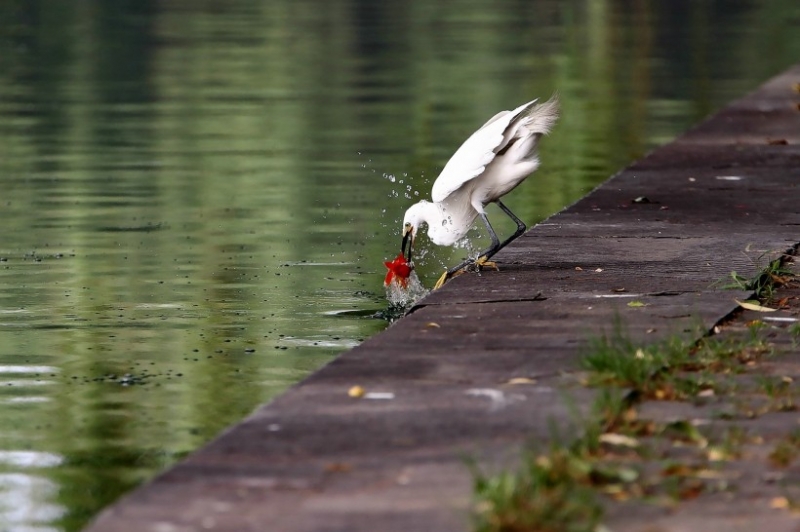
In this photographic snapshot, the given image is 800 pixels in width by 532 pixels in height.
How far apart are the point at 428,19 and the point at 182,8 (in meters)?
6.34

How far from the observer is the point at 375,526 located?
4.63 m

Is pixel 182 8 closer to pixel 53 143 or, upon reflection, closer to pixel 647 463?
pixel 53 143

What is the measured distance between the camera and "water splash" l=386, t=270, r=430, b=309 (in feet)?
29.5

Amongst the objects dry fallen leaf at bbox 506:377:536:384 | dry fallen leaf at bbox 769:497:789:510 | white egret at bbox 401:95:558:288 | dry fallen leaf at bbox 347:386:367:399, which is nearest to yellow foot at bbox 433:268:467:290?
white egret at bbox 401:95:558:288

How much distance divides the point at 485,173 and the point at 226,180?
5083mm

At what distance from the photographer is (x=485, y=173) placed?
29.3 feet

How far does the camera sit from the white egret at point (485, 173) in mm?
8805

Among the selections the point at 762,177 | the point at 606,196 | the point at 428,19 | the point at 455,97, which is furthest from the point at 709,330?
the point at 428,19

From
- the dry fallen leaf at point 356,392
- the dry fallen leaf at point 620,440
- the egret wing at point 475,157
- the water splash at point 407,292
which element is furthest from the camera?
the water splash at point 407,292

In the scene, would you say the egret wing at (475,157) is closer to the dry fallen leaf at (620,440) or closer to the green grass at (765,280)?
A: the green grass at (765,280)

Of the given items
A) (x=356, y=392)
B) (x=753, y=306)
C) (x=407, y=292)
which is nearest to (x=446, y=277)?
(x=407, y=292)

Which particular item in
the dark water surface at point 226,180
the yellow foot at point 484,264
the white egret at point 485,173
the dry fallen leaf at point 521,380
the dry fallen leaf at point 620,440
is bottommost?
the dark water surface at point 226,180

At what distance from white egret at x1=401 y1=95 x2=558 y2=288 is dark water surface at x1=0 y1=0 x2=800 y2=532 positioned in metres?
0.52

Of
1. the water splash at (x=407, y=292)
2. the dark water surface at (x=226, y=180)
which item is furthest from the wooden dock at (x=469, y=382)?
the dark water surface at (x=226, y=180)
